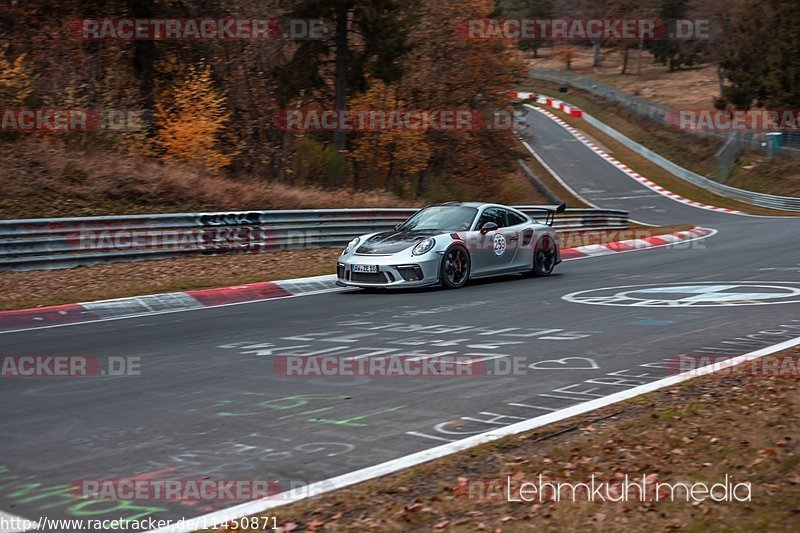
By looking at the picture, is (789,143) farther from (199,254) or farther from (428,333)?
(428,333)

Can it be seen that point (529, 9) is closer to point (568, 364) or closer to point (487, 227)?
point (487, 227)

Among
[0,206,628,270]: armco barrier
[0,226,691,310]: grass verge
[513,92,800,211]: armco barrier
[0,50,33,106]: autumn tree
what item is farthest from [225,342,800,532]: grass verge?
[513,92,800,211]: armco barrier

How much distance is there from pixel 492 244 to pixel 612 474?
10292 millimetres

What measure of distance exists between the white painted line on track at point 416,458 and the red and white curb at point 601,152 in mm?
33155

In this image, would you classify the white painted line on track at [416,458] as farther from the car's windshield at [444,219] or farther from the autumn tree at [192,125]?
the autumn tree at [192,125]

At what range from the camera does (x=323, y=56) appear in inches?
1236

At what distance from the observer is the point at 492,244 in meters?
15.2

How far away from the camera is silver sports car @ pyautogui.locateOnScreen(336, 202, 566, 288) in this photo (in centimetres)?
1409

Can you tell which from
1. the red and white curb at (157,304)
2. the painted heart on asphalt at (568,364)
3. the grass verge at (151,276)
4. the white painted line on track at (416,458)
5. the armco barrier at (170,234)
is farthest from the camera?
the armco barrier at (170,234)

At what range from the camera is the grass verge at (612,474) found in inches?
171

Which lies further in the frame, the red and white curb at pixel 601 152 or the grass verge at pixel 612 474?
the red and white curb at pixel 601 152

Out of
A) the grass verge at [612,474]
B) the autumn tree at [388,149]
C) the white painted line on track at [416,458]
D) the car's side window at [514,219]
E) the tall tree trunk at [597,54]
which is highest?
the tall tree trunk at [597,54]

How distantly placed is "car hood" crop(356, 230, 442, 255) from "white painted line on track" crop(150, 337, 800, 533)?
680 centimetres

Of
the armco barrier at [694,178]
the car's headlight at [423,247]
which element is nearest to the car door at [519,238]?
the car's headlight at [423,247]
